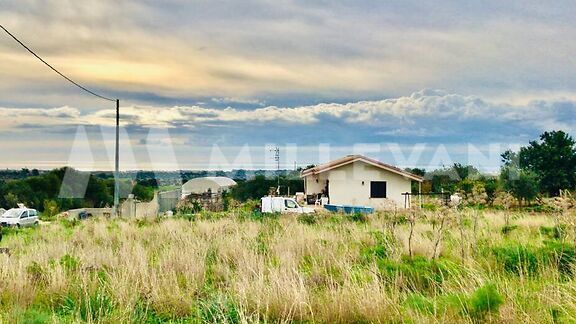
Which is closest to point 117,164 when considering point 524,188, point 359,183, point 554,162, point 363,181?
point 359,183

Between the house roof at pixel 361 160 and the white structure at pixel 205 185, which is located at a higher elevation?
the house roof at pixel 361 160

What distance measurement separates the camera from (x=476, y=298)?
5.27 metres

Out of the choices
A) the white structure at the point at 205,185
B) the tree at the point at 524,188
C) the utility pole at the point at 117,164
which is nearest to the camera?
the utility pole at the point at 117,164

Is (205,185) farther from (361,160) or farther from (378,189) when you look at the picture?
(378,189)

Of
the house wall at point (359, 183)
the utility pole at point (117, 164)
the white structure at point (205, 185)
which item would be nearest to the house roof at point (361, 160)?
the house wall at point (359, 183)

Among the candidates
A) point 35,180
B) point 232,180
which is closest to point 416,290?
point 232,180

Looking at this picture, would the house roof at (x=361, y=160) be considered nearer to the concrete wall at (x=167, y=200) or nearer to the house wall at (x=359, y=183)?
the house wall at (x=359, y=183)

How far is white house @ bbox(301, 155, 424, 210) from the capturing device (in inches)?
1341

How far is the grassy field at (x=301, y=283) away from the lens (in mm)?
5426

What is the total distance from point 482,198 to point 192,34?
1411cm

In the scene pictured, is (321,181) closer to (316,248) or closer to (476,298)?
(316,248)

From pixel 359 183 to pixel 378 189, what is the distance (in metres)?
1.32

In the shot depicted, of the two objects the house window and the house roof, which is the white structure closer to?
the house roof

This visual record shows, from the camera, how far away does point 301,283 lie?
589 centimetres
